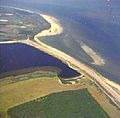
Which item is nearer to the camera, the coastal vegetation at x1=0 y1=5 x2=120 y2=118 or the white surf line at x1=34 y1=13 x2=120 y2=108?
the coastal vegetation at x1=0 y1=5 x2=120 y2=118

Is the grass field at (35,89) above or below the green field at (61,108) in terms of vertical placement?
below

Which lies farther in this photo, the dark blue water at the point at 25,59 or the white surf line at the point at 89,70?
the dark blue water at the point at 25,59

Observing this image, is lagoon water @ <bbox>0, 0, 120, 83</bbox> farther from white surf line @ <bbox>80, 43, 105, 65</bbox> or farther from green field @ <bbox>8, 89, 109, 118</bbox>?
green field @ <bbox>8, 89, 109, 118</bbox>

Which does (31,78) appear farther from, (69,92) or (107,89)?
(107,89)

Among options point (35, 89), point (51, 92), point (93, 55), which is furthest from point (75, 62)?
point (35, 89)

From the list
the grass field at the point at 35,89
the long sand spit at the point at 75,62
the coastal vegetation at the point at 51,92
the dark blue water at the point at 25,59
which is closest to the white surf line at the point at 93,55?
the long sand spit at the point at 75,62

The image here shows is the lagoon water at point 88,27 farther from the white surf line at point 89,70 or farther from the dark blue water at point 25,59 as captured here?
the dark blue water at point 25,59

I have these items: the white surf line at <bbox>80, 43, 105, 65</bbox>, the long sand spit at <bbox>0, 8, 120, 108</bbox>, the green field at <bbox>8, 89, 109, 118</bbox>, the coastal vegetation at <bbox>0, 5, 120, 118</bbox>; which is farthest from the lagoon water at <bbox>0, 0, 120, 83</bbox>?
the green field at <bbox>8, 89, 109, 118</bbox>
